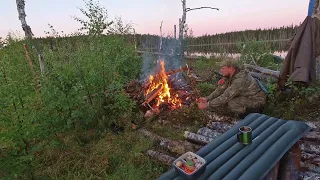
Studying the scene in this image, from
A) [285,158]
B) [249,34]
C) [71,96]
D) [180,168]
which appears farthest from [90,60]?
[249,34]

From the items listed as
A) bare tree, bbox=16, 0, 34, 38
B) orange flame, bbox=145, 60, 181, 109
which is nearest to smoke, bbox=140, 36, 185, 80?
orange flame, bbox=145, 60, 181, 109

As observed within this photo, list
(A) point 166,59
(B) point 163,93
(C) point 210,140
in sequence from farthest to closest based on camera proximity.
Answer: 1. (A) point 166,59
2. (B) point 163,93
3. (C) point 210,140

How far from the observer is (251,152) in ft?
9.78

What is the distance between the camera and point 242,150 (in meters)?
3.04

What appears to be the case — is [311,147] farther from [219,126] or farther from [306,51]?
[306,51]

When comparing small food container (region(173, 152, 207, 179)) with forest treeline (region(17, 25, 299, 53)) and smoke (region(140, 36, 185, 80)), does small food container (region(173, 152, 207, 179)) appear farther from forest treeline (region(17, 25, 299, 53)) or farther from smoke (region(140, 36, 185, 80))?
forest treeline (region(17, 25, 299, 53))

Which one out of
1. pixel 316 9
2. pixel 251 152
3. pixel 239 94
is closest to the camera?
pixel 251 152

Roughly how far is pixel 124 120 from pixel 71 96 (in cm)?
137

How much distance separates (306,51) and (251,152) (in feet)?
11.7

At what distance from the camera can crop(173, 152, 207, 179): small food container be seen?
2.59 metres

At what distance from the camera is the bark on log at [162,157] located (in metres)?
4.37

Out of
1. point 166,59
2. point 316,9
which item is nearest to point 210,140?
point 316,9

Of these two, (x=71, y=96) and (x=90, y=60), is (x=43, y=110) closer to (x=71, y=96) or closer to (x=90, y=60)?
(x=71, y=96)

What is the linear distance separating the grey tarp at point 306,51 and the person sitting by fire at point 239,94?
0.91 m
